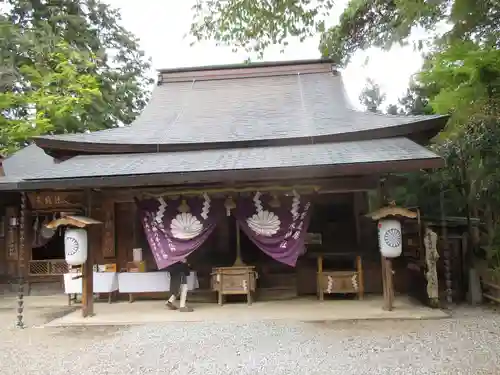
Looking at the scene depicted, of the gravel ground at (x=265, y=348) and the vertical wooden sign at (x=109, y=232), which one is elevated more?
the vertical wooden sign at (x=109, y=232)

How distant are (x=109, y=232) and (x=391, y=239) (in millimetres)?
5794

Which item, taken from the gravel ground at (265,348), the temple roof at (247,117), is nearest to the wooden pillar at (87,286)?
the gravel ground at (265,348)

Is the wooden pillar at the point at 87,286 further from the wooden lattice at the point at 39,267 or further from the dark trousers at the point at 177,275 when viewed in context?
the wooden lattice at the point at 39,267

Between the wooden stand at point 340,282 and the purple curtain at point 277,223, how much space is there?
2.99 ft

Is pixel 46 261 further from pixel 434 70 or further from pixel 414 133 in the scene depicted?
pixel 434 70

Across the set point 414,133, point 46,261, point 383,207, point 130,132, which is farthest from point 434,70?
point 46,261

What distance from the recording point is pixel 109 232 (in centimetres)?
941

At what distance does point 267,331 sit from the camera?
6.11 m

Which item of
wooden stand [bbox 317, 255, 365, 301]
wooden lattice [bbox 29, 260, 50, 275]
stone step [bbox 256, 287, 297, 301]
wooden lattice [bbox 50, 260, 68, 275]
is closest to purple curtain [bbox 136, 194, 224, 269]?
stone step [bbox 256, 287, 297, 301]

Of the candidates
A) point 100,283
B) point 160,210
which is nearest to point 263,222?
point 160,210

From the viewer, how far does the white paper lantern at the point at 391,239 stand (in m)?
6.69

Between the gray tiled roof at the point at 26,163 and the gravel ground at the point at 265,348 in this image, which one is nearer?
the gravel ground at the point at 265,348

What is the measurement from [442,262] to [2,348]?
737 centimetres

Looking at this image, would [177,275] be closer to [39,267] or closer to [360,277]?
[360,277]
